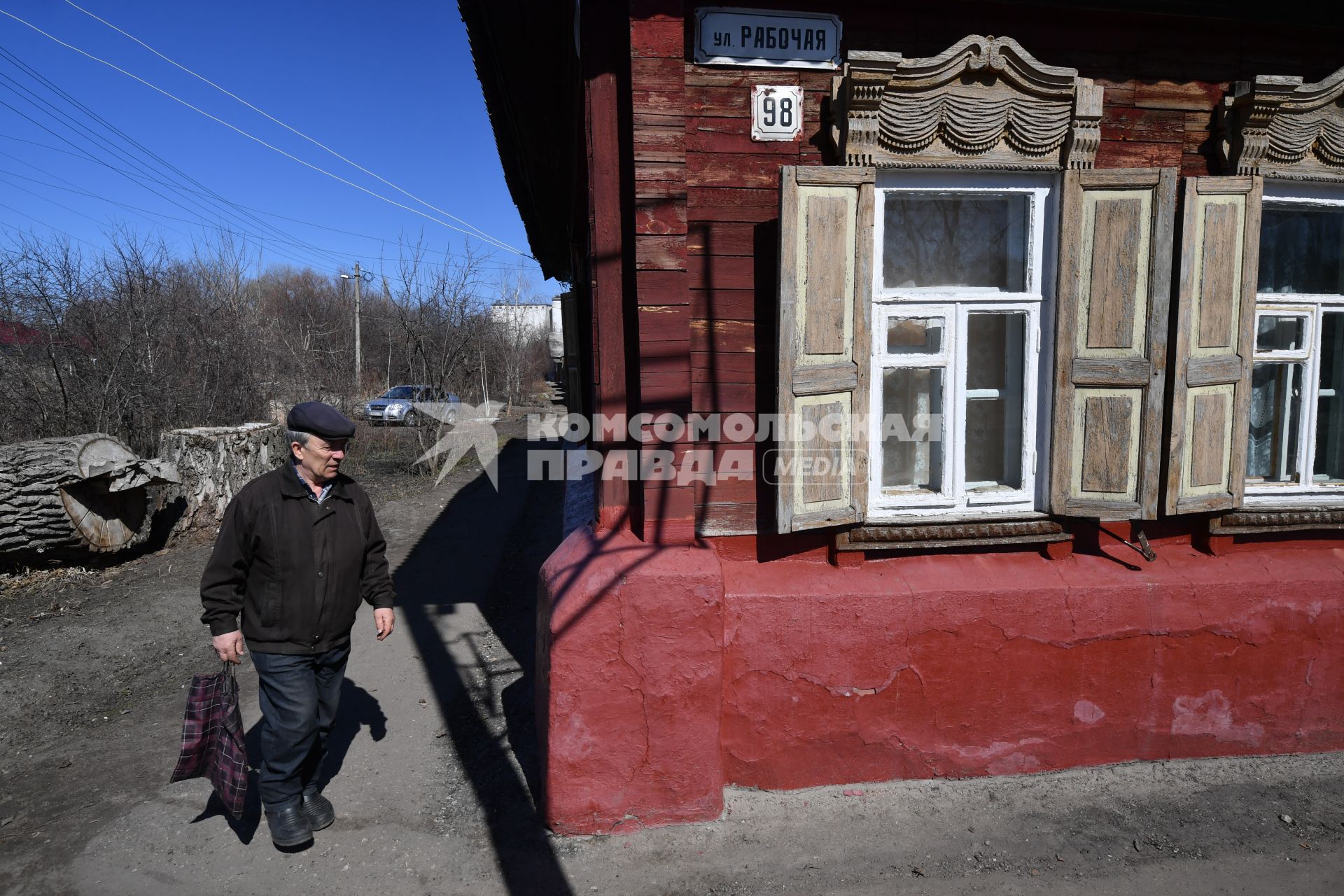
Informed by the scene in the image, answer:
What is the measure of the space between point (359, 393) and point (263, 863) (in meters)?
15.3

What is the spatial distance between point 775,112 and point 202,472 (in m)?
7.38

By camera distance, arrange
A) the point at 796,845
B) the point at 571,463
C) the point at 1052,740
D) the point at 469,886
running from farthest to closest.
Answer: the point at 571,463 → the point at 1052,740 → the point at 796,845 → the point at 469,886

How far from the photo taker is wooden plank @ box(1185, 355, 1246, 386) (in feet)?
10.1

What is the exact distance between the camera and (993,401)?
3.35 meters

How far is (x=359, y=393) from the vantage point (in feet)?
54.5

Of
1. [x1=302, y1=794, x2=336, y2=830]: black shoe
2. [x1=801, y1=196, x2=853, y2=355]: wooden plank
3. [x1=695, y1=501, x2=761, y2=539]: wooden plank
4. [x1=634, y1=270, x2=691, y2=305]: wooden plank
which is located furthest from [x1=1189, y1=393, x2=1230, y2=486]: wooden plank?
[x1=302, y1=794, x2=336, y2=830]: black shoe

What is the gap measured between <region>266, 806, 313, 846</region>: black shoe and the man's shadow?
0.15 ft

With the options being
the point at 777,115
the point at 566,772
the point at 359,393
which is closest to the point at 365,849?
the point at 566,772

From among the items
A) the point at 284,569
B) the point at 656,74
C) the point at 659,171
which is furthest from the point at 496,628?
the point at 656,74

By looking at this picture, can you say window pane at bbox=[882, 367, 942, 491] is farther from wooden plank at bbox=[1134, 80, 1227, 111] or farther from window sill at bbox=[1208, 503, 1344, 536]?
wooden plank at bbox=[1134, 80, 1227, 111]

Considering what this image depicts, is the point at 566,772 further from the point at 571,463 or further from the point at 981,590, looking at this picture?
the point at 571,463

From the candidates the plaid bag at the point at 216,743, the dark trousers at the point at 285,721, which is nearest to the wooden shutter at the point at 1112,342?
the dark trousers at the point at 285,721

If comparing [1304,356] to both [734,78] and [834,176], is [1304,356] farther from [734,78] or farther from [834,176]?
[734,78]

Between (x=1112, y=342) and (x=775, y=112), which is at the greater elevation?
(x=775, y=112)
